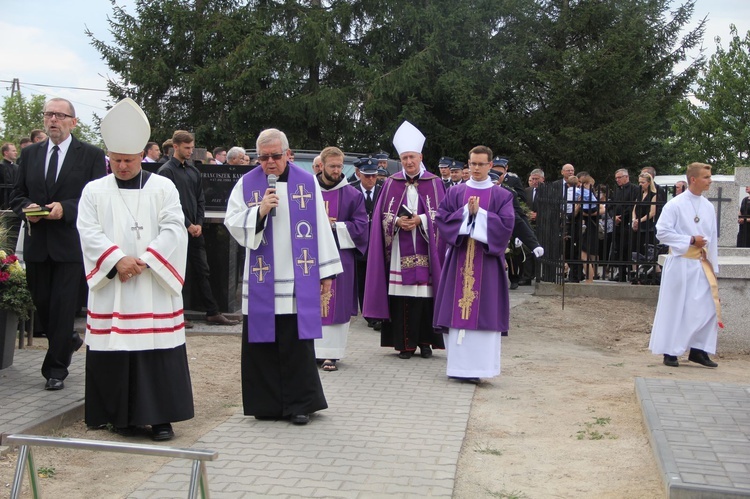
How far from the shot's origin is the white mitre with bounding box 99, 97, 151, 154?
6188mm

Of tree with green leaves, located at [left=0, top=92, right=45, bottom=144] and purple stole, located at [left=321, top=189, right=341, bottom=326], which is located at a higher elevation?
tree with green leaves, located at [left=0, top=92, right=45, bottom=144]

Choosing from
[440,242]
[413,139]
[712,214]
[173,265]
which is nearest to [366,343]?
[440,242]

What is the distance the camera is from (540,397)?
8.09 metres

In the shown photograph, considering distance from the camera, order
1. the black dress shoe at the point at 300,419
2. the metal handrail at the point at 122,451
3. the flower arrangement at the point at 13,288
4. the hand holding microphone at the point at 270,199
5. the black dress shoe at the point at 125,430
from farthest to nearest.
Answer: the flower arrangement at the point at 13,288 → the black dress shoe at the point at 300,419 → the hand holding microphone at the point at 270,199 → the black dress shoe at the point at 125,430 → the metal handrail at the point at 122,451

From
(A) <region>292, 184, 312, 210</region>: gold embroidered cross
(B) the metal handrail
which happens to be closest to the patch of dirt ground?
(B) the metal handrail

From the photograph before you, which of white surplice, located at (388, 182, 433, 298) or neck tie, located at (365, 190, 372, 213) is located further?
neck tie, located at (365, 190, 372, 213)

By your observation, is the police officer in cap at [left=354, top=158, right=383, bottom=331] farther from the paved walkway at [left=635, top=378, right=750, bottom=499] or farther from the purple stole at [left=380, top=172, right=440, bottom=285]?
the paved walkway at [left=635, top=378, right=750, bottom=499]

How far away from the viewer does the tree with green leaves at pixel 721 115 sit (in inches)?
1299

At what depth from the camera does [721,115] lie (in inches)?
1321

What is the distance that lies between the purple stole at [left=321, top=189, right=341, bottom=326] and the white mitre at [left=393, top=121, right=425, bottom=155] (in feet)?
2.73

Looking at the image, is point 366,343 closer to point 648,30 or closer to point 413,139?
point 413,139

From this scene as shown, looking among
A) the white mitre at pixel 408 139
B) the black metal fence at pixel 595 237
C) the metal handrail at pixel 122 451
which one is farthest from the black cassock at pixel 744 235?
the metal handrail at pixel 122 451

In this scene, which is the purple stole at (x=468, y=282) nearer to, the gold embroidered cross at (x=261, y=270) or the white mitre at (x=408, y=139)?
the white mitre at (x=408, y=139)

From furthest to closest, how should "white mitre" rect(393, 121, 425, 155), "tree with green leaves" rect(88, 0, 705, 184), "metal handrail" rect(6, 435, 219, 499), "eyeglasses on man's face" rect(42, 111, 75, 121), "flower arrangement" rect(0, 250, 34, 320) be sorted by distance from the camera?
1. "tree with green leaves" rect(88, 0, 705, 184)
2. "white mitre" rect(393, 121, 425, 155)
3. "flower arrangement" rect(0, 250, 34, 320)
4. "eyeglasses on man's face" rect(42, 111, 75, 121)
5. "metal handrail" rect(6, 435, 219, 499)
